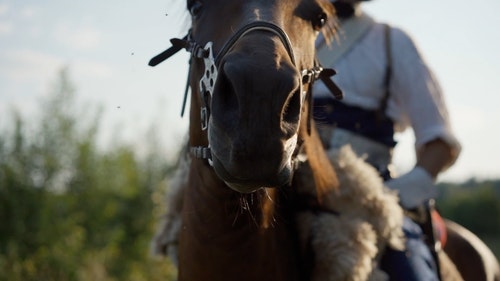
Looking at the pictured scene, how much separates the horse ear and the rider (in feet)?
1.80

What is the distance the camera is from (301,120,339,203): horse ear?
9.66ft

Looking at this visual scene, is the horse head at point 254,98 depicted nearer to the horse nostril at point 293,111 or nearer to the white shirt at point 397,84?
the horse nostril at point 293,111

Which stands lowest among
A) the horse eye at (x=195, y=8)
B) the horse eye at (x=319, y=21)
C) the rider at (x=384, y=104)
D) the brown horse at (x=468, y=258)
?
the brown horse at (x=468, y=258)

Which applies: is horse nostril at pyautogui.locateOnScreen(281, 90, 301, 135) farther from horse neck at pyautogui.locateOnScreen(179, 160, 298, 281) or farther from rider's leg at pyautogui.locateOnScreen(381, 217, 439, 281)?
rider's leg at pyautogui.locateOnScreen(381, 217, 439, 281)

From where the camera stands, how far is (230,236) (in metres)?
2.58

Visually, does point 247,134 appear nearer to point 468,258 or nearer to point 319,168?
point 319,168

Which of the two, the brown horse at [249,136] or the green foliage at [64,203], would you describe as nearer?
the brown horse at [249,136]

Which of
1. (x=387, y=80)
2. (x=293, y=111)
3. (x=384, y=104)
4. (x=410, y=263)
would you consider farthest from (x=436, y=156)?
(x=293, y=111)

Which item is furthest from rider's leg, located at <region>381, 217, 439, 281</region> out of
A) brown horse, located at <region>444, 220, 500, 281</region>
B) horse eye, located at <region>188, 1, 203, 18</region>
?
horse eye, located at <region>188, 1, 203, 18</region>

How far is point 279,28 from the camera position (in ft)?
7.35

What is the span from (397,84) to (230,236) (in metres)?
1.84

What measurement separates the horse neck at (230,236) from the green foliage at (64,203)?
1408 centimetres

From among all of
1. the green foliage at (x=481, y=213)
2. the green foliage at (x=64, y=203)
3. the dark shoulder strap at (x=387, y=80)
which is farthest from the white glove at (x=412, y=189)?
the green foliage at (x=481, y=213)

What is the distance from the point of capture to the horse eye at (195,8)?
278 cm
